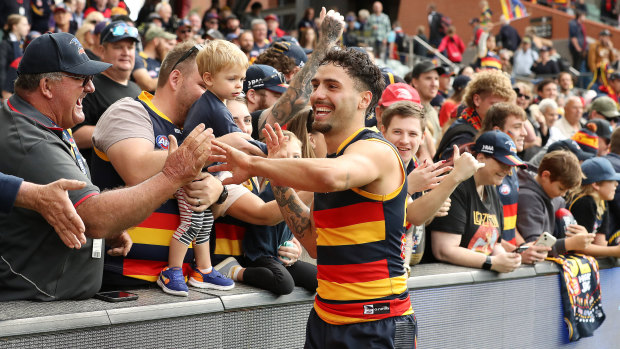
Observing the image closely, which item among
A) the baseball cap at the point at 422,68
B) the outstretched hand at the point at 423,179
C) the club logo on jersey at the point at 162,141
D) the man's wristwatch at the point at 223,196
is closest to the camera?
the man's wristwatch at the point at 223,196

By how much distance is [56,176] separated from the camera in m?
3.22

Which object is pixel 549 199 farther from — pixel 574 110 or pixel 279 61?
pixel 574 110

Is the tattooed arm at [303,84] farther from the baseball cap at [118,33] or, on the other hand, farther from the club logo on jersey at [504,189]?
the club logo on jersey at [504,189]

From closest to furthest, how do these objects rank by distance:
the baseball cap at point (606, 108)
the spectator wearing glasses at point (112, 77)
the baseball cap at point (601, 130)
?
1. the spectator wearing glasses at point (112, 77)
2. the baseball cap at point (601, 130)
3. the baseball cap at point (606, 108)

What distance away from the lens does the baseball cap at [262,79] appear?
5500mm

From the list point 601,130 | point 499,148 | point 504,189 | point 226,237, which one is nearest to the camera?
point 226,237

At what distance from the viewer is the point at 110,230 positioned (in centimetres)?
321

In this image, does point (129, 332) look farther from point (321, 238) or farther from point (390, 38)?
point (390, 38)

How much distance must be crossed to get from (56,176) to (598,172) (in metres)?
5.58

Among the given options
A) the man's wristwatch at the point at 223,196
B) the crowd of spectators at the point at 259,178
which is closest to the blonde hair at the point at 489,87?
the crowd of spectators at the point at 259,178

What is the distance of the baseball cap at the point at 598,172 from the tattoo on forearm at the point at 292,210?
14.1ft

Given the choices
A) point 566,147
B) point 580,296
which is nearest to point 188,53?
point 580,296

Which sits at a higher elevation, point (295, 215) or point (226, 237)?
point (295, 215)

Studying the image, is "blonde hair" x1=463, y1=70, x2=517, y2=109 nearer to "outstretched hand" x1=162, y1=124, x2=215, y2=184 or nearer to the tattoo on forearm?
the tattoo on forearm
